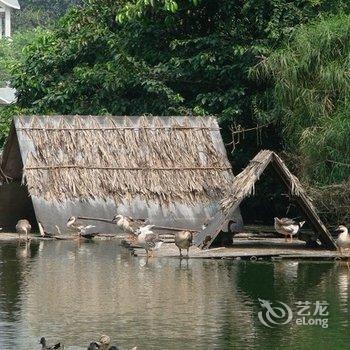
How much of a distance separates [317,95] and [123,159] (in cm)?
399

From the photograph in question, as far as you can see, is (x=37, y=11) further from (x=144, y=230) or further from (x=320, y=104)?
(x=144, y=230)

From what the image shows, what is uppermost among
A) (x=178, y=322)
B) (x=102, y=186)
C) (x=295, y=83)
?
(x=295, y=83)

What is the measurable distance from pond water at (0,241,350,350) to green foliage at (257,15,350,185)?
3243mm

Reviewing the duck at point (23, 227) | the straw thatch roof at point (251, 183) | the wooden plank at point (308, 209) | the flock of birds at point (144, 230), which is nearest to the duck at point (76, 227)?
the flock of birds at point (144, 230)

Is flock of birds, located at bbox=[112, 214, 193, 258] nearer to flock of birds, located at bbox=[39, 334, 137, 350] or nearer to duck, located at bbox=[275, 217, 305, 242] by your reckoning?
duck, located at bbox=[275, 217, 305, 242]

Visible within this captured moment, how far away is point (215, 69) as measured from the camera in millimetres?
Answer: 27688

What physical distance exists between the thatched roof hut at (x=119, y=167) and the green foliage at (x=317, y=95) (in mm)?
1864

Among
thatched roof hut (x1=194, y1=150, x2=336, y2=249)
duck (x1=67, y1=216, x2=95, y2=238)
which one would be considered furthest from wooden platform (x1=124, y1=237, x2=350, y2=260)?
duck (x1=67, y1=216, x2=95, y2=238)

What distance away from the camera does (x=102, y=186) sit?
25.0 metres

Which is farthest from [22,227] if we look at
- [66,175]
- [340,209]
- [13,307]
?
[13,307]

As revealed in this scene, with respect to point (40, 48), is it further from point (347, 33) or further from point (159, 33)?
point (347, 33)

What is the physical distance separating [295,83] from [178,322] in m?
10.1

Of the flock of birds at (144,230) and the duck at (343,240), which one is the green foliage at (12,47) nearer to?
the flock of birds at (144,230)

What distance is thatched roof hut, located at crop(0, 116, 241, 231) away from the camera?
24734 mm
